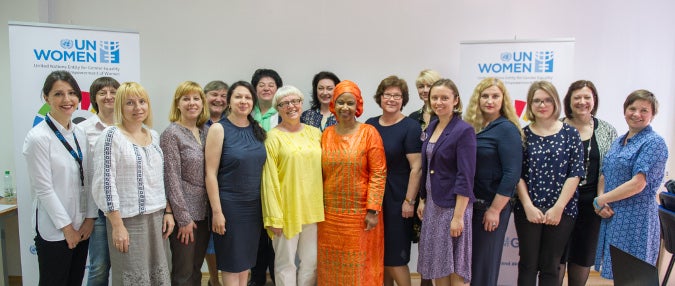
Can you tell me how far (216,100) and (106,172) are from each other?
46.4 inches

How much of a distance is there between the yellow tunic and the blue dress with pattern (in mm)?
1952

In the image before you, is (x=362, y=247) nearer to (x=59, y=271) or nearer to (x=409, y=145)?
(x=409, y=145)

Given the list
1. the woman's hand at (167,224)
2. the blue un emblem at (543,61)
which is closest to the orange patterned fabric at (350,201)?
the woman's hand at (167,224)

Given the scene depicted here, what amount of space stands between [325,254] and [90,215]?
1.43 meters

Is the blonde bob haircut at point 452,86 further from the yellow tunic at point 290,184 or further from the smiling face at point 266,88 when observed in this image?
the smiling face at point 266,88

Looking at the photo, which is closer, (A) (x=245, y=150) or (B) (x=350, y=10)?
(A) (x=245, y=150)

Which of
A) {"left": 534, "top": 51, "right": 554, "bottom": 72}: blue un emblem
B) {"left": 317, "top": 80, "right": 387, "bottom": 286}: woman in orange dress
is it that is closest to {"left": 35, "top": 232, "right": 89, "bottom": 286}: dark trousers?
{"left": 317, "top": 80, "right": 387, "bottom": 286}: woman in orange dress

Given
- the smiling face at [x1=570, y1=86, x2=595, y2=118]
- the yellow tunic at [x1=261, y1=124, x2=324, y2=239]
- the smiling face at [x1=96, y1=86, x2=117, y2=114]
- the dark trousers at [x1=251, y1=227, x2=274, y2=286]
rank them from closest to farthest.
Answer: the yellow tunic at [x1=261, y1=124, x2=324, y2=239] → the smiling face at [x1=96, y1=86, x2=117, y2=114] → the smiling face at [x1=570, y1=86, x2=595, y2=118] → the dark trousers at [x1=251, y1=227, x2=274, y2=286]

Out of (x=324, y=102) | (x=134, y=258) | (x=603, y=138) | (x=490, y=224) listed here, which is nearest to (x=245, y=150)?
(x=134, y=258)

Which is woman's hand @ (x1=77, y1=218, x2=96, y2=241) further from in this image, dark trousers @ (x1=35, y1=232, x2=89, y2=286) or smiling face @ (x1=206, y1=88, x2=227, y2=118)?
smiling face @ (x1=206, y1=88, x2=227, y2=118)

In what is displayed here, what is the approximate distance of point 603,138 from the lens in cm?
268

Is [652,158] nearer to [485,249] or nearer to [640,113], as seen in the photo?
[640,113]

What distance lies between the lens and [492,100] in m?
2.30

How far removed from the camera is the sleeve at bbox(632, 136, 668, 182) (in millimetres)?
2369
